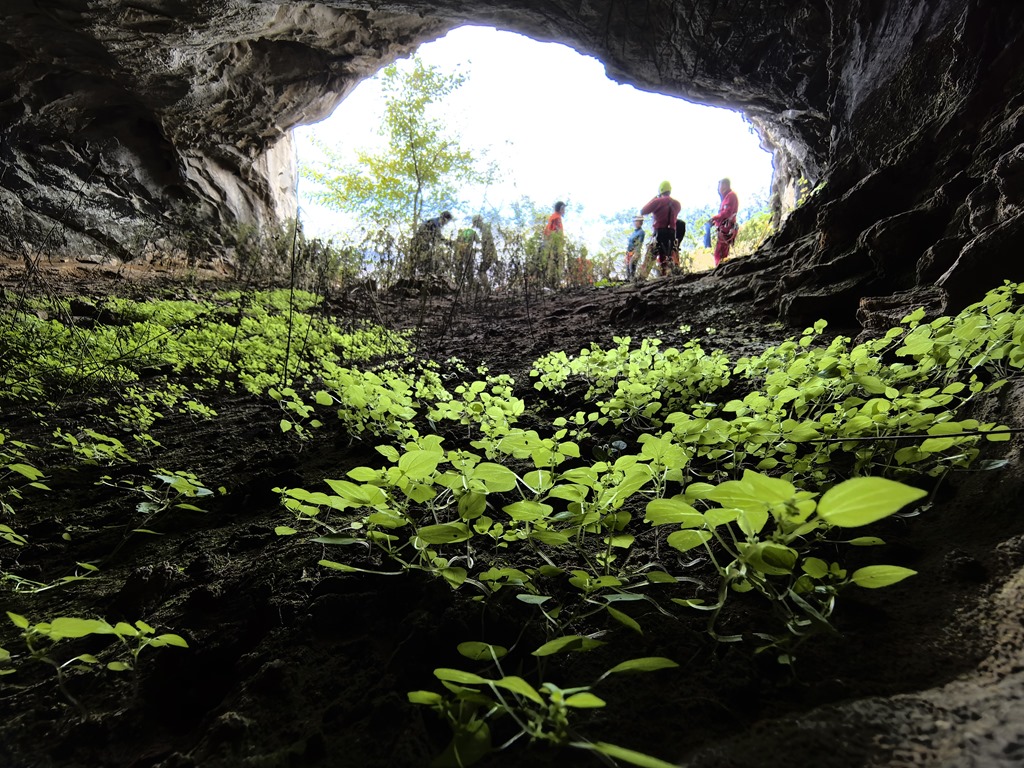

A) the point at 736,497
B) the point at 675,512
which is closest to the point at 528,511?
the point at 675,512

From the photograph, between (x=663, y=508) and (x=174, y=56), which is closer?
(x=663, y=508)

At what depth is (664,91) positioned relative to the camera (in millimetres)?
7879

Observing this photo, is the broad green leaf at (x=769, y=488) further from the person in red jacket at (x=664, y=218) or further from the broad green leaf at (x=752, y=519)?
the person in red jacket at (x=664, y=218)

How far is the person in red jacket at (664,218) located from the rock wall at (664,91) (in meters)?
1.66

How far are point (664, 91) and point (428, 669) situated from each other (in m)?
9.40

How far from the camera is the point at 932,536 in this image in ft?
3.59

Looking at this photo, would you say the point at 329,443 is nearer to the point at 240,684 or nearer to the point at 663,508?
the point at 240,684

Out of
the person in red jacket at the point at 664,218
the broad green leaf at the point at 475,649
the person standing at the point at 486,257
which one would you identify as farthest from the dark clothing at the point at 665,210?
the broad green leaf at the point at 475,649

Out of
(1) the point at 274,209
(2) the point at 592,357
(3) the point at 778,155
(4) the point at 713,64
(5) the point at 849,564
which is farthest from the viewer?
(1) the point at 274,209

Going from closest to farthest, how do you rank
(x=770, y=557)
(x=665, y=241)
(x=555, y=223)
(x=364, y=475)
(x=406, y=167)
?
(x=770, y=557), (x=364, y=475), (x=665, y=241), (x=555, y=223), (x=406, y=167)

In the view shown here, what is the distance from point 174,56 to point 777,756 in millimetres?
10190

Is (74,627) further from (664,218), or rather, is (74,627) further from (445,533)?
(664,218)

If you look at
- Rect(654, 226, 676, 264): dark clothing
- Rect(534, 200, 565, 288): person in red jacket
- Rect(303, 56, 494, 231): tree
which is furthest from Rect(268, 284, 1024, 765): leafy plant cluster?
Rect(303, 56, 494, 231): tree

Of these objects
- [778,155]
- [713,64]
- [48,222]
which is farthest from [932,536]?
[48,222]
